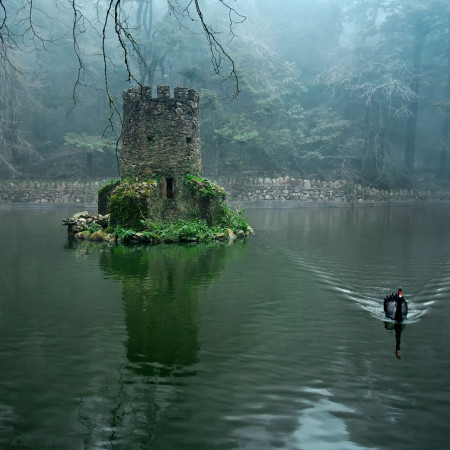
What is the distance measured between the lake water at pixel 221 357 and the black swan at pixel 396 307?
0.16 metres

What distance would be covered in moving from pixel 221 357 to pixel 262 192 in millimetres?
31447

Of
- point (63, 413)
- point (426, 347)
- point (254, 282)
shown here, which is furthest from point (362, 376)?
point (254, 282)

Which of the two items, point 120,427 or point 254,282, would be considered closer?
point 120,427

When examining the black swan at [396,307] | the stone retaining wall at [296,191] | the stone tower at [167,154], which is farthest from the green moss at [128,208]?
the stone retaining wall at [296,191]

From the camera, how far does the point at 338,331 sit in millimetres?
6586

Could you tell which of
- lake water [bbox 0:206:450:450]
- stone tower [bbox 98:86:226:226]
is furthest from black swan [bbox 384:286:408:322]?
stone tower [bbox 98:86:226:226]

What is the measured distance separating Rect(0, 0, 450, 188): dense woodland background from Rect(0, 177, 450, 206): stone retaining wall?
1.42 meters

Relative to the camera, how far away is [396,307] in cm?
695

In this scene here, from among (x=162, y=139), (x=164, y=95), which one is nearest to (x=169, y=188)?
(x=162, y=139)

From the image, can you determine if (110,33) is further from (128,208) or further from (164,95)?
(128,208)

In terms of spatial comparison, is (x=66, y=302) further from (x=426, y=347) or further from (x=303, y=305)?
(x=426, y=347)

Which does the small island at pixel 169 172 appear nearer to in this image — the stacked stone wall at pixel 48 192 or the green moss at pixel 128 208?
the green moss at pixel 128 208

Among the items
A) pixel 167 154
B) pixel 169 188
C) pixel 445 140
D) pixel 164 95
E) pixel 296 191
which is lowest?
pixel 169 188

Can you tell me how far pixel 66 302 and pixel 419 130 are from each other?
46.9m
